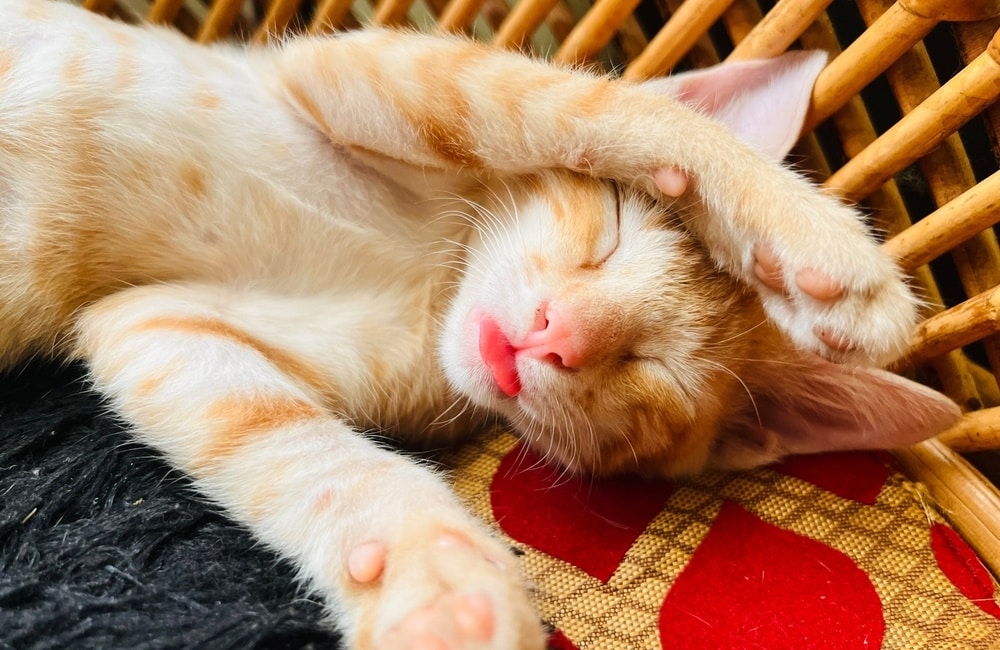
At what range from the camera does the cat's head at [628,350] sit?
2.80 feet

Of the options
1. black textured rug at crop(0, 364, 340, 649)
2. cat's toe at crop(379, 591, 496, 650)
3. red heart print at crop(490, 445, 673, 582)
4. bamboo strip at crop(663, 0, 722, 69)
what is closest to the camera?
cat's toe at crop(379, 591, 496, 650)

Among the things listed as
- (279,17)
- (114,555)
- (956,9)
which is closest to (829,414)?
(956,9)

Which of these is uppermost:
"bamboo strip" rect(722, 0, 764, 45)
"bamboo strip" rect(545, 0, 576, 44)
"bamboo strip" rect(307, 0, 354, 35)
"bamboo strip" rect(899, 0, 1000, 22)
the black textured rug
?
"bamboo strip" rect(899, 0, 1000, 22)

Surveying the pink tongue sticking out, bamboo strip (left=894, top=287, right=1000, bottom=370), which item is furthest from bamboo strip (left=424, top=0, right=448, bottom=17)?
bamboo strip (left=894, top=287, right=1000, bottom=370)

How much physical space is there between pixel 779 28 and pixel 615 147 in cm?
32

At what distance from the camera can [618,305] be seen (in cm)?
84

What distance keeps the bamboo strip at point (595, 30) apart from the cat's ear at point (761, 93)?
144 mm

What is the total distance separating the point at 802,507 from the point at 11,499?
90 centimetres

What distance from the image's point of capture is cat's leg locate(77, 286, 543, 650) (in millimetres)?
602

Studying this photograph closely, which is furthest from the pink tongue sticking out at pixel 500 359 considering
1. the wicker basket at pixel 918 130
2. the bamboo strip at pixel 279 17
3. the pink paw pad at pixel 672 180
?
the bamboo strip at pixel 279 17

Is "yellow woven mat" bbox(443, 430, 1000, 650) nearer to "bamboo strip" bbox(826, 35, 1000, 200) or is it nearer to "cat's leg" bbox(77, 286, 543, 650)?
"cat's leg" bbox(77, 286, 543, 650)

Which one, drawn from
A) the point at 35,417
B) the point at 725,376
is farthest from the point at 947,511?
the point at 35,417

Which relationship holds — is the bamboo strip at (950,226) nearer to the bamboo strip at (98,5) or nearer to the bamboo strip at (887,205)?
the bamboo strip at (887,205)

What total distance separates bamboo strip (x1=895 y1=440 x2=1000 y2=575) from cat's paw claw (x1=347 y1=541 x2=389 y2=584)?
708 mm
